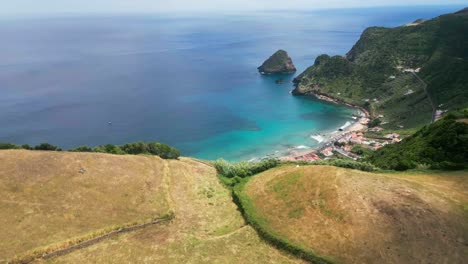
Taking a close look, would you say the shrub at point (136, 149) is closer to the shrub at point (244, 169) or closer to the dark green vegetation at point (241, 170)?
the dark green vegetation at point (241, 170)

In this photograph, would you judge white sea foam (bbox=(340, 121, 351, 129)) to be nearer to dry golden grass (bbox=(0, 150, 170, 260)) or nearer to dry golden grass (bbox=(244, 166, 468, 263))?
dry golden grass (bbox=(244, 166, 468, 263))

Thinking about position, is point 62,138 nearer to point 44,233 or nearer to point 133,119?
point 133,119

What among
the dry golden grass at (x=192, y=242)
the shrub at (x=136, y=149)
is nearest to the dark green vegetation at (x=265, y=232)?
the dry golden grass at (x=192, y=242)

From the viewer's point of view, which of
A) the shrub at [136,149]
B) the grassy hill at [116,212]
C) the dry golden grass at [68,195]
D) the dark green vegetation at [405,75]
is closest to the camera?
the grassy hill at [116,212]

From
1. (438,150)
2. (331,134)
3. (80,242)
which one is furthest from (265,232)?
(331,134)

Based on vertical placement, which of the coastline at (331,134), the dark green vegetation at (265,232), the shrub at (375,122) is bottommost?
the coastline at (331,134)

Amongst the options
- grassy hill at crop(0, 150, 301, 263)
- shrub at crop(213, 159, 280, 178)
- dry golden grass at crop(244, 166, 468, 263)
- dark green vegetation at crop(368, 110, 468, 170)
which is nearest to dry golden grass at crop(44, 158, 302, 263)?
grassy hill at crop(0, 150, 301, 263)

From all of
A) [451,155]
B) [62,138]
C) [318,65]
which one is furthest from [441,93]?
[62,138]
